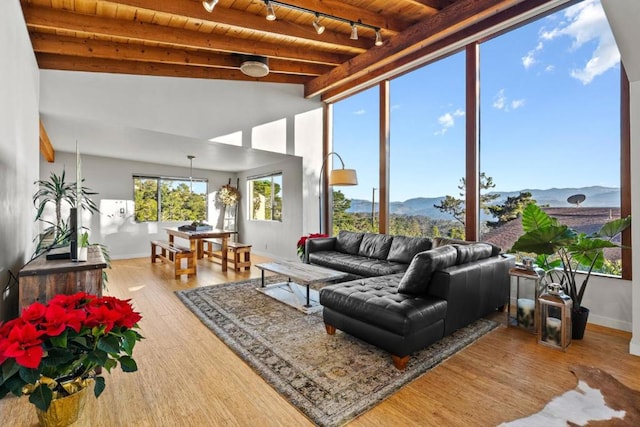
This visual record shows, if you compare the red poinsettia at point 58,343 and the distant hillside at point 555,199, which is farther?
the distant hillside at point 555,199

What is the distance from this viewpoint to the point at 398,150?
5.05 meters

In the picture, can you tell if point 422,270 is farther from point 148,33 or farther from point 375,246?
point 148,33

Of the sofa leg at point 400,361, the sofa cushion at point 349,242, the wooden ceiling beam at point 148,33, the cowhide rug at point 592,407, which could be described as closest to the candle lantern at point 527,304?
the cowhide rug at point 592,407

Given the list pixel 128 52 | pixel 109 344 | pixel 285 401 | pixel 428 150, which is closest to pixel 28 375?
pixel 109 344

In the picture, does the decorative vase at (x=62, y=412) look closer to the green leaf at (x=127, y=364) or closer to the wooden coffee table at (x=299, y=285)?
the green leaf at (x=127, y=364)

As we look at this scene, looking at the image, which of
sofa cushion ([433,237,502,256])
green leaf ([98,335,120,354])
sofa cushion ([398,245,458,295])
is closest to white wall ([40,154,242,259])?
green leaf ([98,335,120,354])

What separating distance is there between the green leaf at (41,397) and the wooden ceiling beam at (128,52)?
3911mm

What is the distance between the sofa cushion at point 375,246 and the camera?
4562mm

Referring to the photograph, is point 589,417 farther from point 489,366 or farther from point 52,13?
point 52,13

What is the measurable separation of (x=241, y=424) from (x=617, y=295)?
11.8 feet

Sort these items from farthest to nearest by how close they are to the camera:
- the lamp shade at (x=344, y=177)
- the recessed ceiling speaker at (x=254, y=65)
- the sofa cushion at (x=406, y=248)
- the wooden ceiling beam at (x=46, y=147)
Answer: the lamp shade at (x=344, y=177)
the recessed ceiling speaker at (x=254, y=65)
the wooden ceiling beam at (x=46, y=147)
the sofa cushion at (x=406, y=248)

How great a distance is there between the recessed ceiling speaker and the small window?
2550 mm

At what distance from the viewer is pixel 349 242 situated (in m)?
5.07

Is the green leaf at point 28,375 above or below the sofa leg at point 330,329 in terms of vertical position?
above
